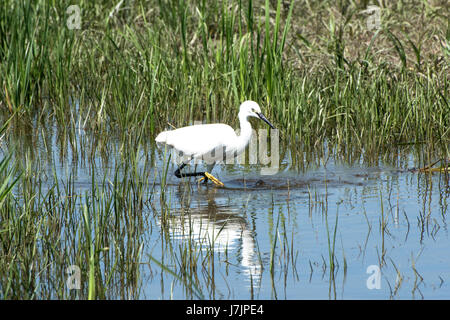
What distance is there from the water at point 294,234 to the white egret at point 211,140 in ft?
0.96

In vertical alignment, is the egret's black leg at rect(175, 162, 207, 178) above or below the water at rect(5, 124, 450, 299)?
above

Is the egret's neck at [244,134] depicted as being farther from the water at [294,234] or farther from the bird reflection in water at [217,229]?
the bird reflection in water at [217,229]

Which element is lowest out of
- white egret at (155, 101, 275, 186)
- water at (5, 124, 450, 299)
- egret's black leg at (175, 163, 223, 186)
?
water at (5, 124, 450, 299)

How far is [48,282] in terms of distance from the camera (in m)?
4.21

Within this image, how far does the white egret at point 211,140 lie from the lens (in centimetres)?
711

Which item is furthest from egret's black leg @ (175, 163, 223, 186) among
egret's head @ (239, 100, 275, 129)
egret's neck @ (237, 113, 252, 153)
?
egret's head @ (239, 100, 275, 129)

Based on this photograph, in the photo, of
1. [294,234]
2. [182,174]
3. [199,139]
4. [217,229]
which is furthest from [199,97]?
[294,234]

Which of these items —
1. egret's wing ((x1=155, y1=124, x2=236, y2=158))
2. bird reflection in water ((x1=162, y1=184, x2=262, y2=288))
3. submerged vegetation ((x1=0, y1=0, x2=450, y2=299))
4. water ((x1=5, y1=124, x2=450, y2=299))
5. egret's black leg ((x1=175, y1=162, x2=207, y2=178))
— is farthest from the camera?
submerged vegetation ((x1=0, y1=0, x2=450, y2=299))

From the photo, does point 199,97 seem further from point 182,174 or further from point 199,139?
point 199,139

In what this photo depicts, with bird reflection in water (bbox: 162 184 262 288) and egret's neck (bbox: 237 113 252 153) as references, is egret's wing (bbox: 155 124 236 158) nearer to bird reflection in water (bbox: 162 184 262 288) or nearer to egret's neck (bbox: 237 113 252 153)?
egret's neck (bbox: 237 113 252 153)

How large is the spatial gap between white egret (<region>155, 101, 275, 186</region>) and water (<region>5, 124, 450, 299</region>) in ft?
0.96

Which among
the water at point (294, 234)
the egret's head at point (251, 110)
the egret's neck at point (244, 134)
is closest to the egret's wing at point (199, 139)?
the egret's neck at point (244, 134)

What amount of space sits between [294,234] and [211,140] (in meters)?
1.95

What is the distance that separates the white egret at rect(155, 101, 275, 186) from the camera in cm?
711
